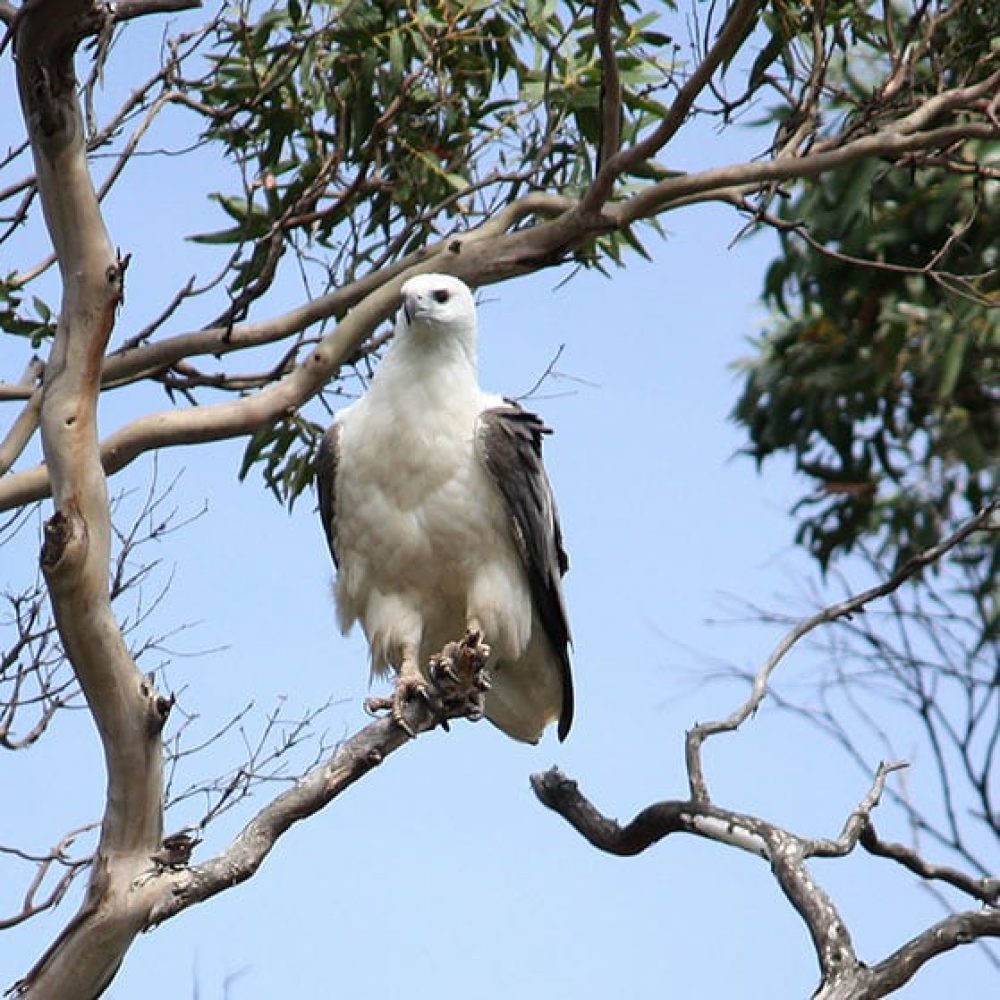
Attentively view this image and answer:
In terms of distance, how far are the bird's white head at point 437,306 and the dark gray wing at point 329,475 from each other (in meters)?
0.38

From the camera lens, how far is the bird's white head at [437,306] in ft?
18.0

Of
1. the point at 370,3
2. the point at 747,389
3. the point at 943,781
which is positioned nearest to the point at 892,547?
the point at 747,389

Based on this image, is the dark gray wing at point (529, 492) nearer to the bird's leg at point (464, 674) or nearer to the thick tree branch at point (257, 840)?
the bird's leg at point (464, 674)

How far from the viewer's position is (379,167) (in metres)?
6.55

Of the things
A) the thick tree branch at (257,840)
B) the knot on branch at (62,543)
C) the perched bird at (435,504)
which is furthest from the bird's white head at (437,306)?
the knot on branch at (62,543)

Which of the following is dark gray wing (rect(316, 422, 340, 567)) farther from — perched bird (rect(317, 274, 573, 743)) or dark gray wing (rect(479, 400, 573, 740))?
dark gray wing (rect(479, 400, 573, 740))

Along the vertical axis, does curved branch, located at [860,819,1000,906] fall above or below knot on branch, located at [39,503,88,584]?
below

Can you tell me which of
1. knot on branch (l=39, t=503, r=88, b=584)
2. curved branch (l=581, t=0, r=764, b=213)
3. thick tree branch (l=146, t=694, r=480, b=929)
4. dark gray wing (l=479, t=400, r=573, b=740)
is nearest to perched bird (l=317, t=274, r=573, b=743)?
dark gray wing (l=479, t=400, r=573, b=740)

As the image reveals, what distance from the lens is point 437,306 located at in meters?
5.53

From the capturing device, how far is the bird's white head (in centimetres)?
550

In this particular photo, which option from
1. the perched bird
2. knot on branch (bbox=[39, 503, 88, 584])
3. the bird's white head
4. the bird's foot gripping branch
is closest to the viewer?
knot on branch (bbox=[39, 503, 88, 584])

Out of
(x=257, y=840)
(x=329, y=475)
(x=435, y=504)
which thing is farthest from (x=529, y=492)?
(x=257, y=840)

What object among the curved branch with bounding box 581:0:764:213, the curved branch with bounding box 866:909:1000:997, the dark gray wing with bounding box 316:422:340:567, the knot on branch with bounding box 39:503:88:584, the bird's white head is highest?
the curved branch with bounding box 581:0:764:213

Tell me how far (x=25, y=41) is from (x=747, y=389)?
7.96 meters
